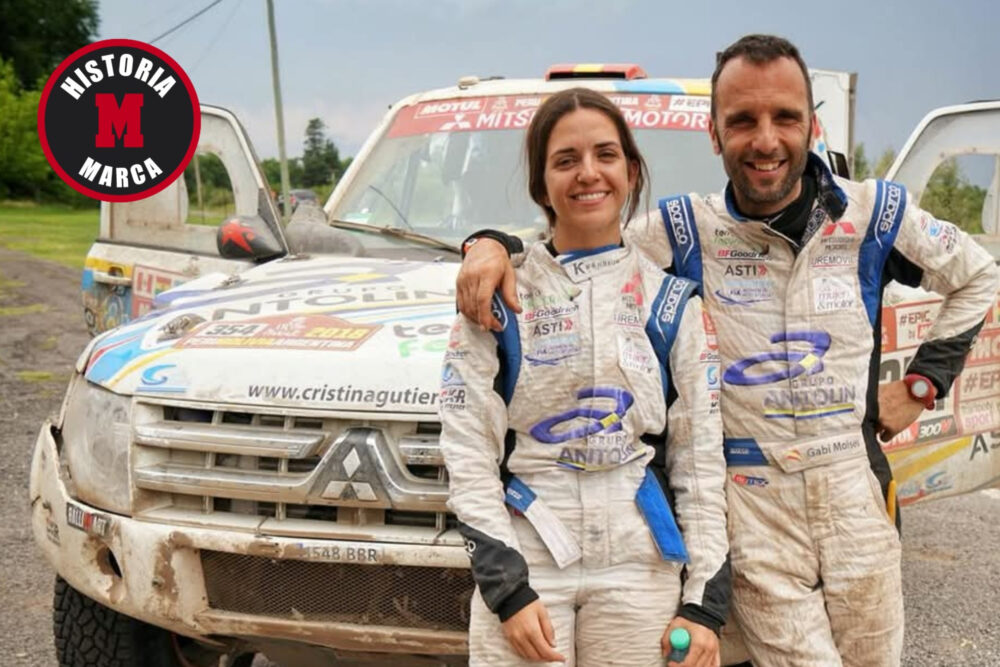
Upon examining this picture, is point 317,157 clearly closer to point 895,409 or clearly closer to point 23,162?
point 23,162

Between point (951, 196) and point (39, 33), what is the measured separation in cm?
7057

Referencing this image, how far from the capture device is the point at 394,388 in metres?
2.89

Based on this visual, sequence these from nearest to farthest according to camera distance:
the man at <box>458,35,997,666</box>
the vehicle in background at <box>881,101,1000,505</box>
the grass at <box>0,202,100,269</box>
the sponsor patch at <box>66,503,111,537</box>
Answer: the man at <box>458,35,997,666</box>
the sponsor patch at <box>66,503,111,537</box>
the vehicle in background at <box>881,101,1000,505</box>
the grass at <box>0,202,100,269</box>

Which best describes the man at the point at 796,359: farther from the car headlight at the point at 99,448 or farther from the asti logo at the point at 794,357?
the car headlight at the point at 99,448

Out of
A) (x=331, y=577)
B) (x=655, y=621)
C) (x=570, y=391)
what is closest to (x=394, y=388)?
(x=331, y=577)

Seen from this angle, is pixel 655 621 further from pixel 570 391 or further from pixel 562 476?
pixel 570 391

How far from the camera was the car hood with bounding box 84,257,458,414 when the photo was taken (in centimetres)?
291

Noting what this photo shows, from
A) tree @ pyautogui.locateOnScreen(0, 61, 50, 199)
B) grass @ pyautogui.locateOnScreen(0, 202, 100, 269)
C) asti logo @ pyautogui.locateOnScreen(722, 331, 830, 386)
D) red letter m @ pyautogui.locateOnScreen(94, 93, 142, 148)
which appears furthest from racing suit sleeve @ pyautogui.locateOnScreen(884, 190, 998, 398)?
tree @ pyautogui.locateOnScreen(0, 61, 50, 199)

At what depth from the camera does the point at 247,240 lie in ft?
13.8

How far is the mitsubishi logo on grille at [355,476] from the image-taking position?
9.27 feet

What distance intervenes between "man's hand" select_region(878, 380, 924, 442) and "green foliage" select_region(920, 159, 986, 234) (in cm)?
142

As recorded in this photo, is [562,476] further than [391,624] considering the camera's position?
No

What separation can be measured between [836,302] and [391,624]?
4.42 feet

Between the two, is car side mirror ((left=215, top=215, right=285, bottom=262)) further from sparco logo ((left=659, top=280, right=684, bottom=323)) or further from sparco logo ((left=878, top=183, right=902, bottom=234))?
sparco logo ((left=878, top=183, right=902, bottom=234))
